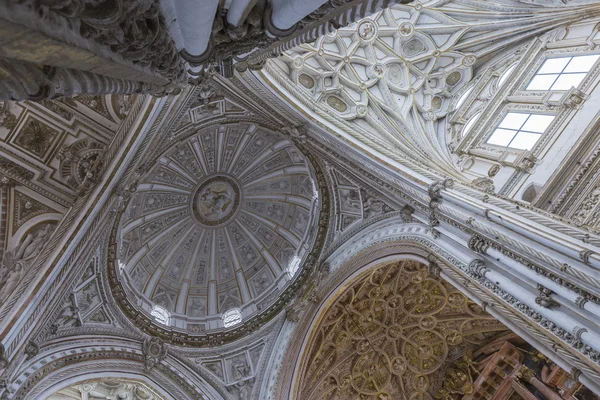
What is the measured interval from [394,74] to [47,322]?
14.1m

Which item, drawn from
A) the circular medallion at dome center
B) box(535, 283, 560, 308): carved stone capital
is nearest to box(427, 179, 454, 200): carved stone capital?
box(535, 283, 560, 308): carved stone capital

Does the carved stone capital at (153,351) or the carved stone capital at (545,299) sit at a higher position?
the carved stone capital at (545,299)

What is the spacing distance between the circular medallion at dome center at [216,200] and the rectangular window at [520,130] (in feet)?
32.6

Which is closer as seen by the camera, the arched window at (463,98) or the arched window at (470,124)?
the arched window at (470,124)

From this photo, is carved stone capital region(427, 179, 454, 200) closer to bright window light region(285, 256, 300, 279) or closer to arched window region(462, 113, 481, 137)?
arched window region(462, 113, 481, 137)

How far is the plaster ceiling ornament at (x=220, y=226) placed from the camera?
16.5 m

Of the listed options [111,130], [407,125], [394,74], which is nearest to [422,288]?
[407,125]

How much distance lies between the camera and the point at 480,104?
49.7 ft

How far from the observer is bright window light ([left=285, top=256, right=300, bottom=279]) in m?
16.3

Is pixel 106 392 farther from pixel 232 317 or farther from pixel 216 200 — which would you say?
pixel 216 200

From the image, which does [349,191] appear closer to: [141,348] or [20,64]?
[141,348]

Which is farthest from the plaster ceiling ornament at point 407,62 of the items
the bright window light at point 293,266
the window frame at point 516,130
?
the bright window light at point 293,266

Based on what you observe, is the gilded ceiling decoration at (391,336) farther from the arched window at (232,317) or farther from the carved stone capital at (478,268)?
the carved stone capital at (478,268)

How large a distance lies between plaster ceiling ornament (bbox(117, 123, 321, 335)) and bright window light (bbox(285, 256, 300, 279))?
0.07 m
